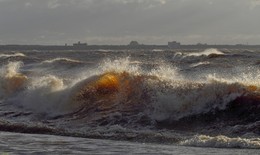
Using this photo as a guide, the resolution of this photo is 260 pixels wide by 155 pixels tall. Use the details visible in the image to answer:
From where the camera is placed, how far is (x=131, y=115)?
15.0 metres

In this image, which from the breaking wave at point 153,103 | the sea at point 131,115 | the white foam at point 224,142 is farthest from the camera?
the breaking wave at point 153,103

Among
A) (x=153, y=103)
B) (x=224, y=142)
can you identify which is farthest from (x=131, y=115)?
(x=224, y=142)

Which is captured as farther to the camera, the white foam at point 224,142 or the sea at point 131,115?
the sea at point 131,115

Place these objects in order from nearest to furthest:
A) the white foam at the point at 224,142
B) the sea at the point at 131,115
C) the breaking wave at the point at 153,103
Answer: the white foam at the point at 224,142 → the sea at the point at 131,115 → the breaking wave at the point at 153,103

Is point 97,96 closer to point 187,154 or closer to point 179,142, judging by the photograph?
point 179,142

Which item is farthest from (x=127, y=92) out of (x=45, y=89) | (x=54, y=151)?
(x=54, y=151)

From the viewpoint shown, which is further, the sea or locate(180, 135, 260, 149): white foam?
the sea

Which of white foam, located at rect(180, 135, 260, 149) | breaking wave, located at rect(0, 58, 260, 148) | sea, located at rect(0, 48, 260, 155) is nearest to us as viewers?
white foam, located at rect(180, 135, 260, 149)

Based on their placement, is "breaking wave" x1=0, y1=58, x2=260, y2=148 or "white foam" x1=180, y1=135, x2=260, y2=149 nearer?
"white foam" x1=180, y1=135, x2=260, y2=149

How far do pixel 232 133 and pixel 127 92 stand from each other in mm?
6007

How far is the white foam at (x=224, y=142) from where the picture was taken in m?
10.6

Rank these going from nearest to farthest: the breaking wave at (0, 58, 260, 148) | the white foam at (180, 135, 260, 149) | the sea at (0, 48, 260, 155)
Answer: the white foam at (180, 135, 260, 149) → the sea at (0, 48, 260, 155) → the breaking wave at (0, 58, 260, 148)

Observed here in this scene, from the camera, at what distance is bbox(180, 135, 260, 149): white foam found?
1059 cm

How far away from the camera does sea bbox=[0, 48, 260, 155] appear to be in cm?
1077
